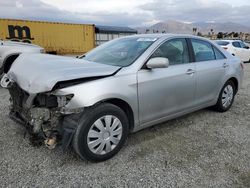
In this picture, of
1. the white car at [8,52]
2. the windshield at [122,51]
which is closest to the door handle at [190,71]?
the windshield at [122,51]

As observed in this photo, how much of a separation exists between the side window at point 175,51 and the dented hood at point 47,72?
33.7 inches

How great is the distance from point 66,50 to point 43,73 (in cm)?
1448

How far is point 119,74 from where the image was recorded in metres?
2.82

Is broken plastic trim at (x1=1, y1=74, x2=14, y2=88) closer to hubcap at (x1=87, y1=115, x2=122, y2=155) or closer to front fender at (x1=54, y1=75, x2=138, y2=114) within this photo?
front fender at (x1=54, y1=75, x2=138, y2=114)

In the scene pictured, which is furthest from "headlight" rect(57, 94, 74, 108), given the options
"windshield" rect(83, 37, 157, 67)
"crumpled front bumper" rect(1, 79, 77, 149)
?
"windshield" rect(83, 37, 157, 67)

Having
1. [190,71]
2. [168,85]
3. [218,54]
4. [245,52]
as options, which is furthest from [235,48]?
[168,85]

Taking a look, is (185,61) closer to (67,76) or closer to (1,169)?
(67,76)

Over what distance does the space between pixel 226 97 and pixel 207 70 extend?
3.25 ft

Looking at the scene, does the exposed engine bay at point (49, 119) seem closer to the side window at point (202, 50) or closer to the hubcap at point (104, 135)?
the hubcap at point (104, 135)

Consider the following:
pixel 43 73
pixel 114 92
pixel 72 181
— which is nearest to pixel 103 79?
pixel 114 92

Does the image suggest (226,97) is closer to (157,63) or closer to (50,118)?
(157,63)

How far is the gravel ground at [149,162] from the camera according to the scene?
2469 millimetres

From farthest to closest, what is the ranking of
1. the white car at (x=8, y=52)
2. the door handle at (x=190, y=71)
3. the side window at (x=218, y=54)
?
the white car at (x=8, y=52) → the side window at (x=218, y=54) → the door handle at (x=190, y=71)

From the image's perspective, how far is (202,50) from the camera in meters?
4.05
